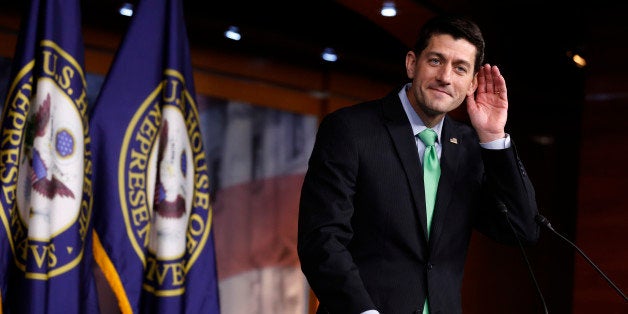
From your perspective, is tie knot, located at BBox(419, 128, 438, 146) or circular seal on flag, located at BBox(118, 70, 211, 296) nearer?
tie knot, located at BBox(419, 128, 438, 146)

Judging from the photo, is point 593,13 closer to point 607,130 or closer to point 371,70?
point 607,130

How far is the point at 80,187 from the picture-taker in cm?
318

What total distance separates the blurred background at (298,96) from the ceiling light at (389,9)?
0.07 ft

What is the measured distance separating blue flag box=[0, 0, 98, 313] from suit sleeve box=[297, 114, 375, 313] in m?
1.45

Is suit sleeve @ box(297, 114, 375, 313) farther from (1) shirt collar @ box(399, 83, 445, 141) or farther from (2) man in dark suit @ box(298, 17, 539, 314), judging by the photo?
(1) shirt collar @ box(399, 83, 445, 141)

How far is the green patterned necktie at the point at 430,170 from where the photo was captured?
206cm

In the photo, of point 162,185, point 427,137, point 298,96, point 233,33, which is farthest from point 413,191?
point 298,96

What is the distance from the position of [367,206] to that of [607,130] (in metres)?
2.99

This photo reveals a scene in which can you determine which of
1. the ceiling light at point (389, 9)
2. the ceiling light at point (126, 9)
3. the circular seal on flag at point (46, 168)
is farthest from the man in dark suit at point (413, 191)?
the ceiling light at point (126, 9)

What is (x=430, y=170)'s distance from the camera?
2084mm

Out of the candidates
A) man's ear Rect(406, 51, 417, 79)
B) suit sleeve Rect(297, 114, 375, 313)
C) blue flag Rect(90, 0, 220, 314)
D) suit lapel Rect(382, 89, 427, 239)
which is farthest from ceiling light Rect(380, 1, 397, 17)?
suit sleeve Rect(297, 114, 375, 313)

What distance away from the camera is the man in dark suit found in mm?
1941

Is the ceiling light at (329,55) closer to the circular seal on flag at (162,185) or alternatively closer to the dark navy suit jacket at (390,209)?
the circular seal on flag at (162,185)

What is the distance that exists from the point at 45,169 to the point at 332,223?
5.30ft
